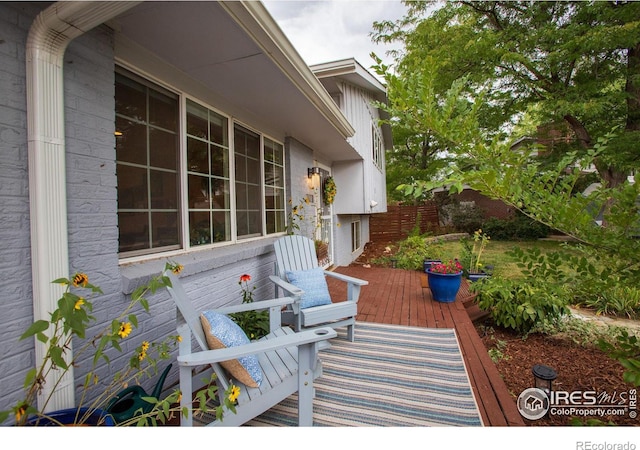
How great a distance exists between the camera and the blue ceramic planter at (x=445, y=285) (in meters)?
3.79

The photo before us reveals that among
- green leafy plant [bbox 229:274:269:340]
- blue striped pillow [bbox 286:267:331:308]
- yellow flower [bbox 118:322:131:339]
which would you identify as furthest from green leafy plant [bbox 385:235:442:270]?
yellow flower [bbox 118:322:131:339]

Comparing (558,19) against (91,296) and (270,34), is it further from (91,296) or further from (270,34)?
(91,296)

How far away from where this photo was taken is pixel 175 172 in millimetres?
2250

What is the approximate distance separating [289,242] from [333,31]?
6.98 ft

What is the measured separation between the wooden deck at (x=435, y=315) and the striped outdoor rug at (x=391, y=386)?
0.31 ft

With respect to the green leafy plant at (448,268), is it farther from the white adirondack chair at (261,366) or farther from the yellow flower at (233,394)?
the yellow flower at (233,394)

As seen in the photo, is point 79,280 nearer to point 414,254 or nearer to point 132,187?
point 132,187

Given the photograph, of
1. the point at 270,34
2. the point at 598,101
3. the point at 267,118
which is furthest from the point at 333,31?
the point at 598,101

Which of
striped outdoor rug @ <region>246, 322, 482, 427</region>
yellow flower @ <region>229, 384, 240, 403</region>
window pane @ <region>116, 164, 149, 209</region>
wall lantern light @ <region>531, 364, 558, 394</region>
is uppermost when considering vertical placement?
window pane @ <region>116, 164, 149, 209</region>

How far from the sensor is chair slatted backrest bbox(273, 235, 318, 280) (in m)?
3.14

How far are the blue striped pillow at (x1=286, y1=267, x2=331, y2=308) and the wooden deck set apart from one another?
2.42 ft

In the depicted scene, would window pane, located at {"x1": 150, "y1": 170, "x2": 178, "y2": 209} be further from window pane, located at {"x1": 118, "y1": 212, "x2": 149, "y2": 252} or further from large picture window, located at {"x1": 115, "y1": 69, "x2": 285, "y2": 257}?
window pane, located at {"x1": 118, "y1": 212, "x2": 149, "y2": 252}

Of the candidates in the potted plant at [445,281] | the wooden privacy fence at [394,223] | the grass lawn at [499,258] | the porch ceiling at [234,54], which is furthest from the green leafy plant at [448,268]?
the wooden privacy fence at [394,223]

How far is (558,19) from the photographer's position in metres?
6.59
